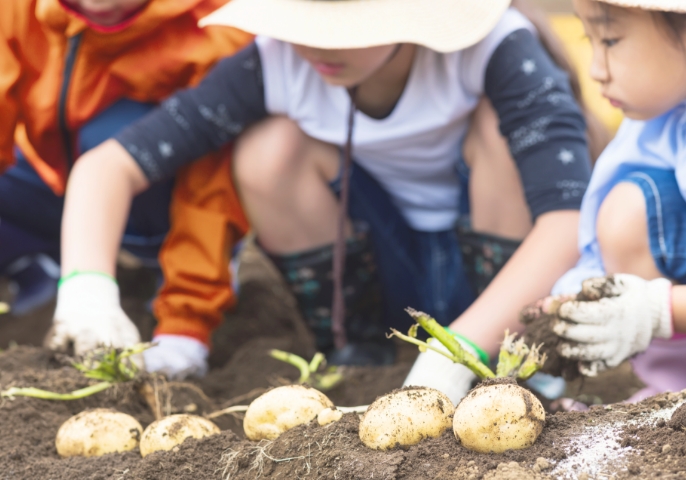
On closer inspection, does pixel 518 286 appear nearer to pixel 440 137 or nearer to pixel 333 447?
pixel 440 137

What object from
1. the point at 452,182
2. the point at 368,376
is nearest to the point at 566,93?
the point at 452,182

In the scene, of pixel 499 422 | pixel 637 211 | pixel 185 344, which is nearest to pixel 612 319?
pixel 637 211

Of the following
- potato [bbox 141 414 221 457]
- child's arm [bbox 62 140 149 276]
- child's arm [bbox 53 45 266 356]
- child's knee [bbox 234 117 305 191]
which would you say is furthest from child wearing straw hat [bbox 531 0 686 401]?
child's arm [bbox 62 140 149 276]

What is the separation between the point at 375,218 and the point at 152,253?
2.30 ft

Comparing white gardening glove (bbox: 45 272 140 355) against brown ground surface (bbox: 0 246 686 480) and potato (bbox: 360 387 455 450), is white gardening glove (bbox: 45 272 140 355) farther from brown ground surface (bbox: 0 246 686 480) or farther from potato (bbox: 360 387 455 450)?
potato (bbox: 360 387 455 450)

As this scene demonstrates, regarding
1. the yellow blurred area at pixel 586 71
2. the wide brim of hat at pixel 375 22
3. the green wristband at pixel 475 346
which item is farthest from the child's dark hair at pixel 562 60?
the yellow blurred area at pixel 586 71

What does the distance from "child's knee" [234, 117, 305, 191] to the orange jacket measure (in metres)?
0.10

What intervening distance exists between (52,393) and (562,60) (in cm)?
129

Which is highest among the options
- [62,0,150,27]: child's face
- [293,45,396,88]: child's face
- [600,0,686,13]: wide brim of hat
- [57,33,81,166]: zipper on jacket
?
[600,0,686,13]: wide brim of hat

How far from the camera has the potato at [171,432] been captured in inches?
45.8

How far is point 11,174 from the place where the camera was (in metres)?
2.12

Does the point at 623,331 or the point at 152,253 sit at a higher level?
Result: the point at 623,331

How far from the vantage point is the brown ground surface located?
0.93m

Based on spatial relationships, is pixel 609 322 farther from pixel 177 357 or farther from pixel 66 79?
pixel 66 79
